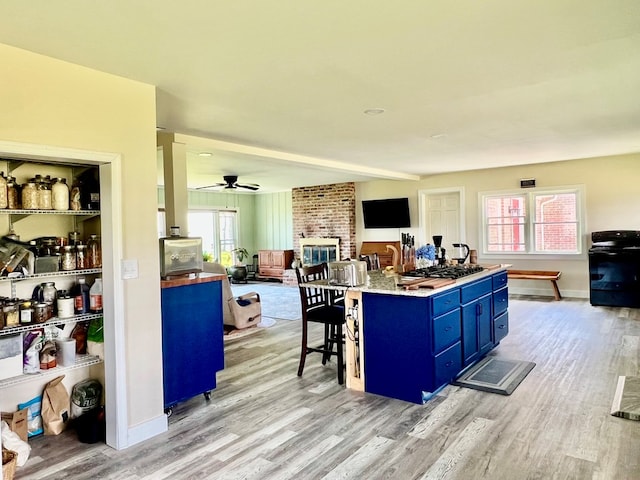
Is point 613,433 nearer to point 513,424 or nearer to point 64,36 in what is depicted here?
point 513,424

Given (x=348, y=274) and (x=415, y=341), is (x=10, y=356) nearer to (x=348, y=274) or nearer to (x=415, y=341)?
(x=348, y=274)

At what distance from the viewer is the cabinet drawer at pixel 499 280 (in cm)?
448

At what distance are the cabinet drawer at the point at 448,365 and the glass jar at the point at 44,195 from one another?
2890 mm

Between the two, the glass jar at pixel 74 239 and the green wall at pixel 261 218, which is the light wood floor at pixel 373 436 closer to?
the glass jar at pixel 74 239

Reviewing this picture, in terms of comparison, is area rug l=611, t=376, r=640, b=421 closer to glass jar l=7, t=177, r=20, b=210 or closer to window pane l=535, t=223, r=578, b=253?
glass jar l=7, t=177, r=20, b=210

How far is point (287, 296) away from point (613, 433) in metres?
6.57

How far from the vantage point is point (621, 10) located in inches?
84.0

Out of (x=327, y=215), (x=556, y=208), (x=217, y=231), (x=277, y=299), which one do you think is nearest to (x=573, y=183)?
(x=556, y=208)

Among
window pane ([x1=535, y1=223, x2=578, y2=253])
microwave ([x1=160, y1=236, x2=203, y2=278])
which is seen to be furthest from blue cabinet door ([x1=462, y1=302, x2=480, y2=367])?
window pane ([x1=535, y1=223, x2=578, y2=253])

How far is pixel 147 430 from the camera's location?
113 inches

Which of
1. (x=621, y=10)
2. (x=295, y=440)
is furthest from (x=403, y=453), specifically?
(x=621, y=10)

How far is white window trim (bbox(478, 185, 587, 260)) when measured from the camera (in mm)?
7473

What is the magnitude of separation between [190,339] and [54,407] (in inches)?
37.9

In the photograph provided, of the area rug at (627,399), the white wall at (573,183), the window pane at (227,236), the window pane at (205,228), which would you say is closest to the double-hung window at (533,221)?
the white wall at (573,183)
